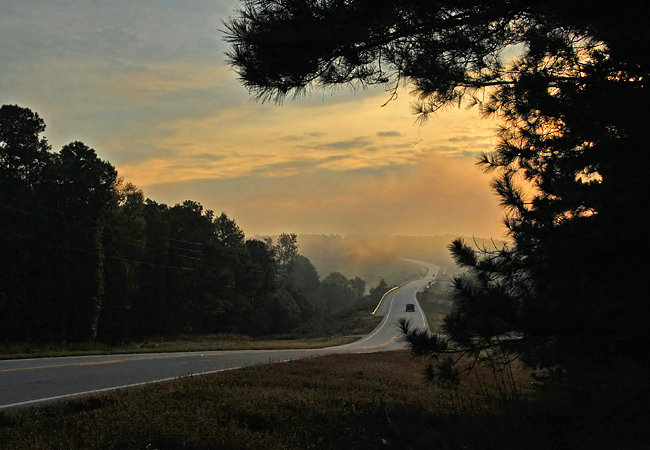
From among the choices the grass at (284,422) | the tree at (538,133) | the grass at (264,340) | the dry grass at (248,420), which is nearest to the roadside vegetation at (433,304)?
the grass at (264,340)

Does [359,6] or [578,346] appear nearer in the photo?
[578,346]

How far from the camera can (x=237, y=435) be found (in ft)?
19.8

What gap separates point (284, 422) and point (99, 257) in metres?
31.7

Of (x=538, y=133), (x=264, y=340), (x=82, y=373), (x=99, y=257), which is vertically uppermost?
(x=99, y=257)

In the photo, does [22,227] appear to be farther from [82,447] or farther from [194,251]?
[82,447]

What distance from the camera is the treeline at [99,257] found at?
108 ft

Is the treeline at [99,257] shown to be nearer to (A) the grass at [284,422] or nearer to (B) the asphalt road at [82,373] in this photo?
(B) the asphalt road at [82,373]

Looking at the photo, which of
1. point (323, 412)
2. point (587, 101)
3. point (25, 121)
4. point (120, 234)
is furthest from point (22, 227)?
point (587, 101)

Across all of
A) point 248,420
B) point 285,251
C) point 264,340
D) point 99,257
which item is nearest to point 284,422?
point 248,420

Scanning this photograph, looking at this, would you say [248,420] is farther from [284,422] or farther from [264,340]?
[264,340]

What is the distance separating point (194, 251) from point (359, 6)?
48775mm

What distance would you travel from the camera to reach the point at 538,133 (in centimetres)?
759

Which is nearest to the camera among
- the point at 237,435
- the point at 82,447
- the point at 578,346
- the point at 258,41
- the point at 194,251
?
the point at 578,346

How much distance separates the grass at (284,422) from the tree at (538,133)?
→ 2.40 ft
